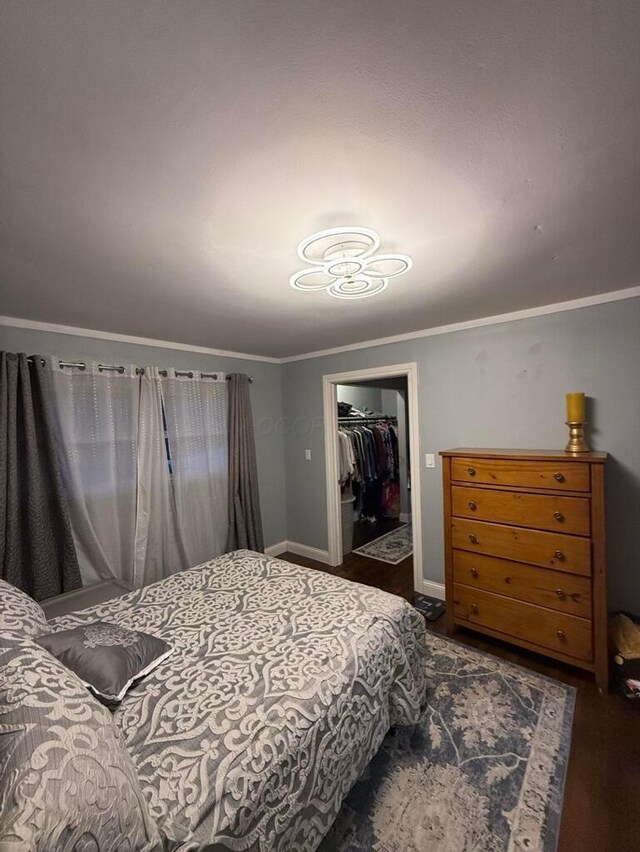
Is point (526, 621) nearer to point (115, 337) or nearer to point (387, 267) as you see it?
point (387, 267)

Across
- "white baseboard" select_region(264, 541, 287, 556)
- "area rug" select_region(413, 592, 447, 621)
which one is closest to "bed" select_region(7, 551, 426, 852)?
"area rug" select_region(413, 592, 447, 621)

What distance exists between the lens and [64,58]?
659 millimetres

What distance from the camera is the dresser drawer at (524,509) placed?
6.29ft

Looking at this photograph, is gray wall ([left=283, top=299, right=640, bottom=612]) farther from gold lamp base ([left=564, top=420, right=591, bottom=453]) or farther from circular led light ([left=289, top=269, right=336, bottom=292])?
circular led light ([left=289, top=269, right=336, bottom=292])

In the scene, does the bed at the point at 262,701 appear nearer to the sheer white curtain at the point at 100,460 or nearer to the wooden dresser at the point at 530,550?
the wooden dresser at the point at 530,550

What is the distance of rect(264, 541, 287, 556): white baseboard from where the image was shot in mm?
3873

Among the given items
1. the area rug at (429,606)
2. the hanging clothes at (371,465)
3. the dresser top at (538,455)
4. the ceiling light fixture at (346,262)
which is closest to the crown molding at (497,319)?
the dresser top at (538,455)

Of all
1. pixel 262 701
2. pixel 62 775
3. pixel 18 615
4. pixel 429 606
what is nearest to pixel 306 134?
pixel 62 775

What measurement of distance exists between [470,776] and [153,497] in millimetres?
2642

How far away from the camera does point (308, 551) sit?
387 cm

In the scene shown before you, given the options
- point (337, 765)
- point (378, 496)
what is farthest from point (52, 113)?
point (378, 496)

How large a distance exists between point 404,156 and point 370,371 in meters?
2.31

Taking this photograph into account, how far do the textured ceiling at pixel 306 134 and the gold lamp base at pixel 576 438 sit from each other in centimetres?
92

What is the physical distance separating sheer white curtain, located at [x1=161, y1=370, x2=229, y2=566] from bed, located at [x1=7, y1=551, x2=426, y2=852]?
118 cm
